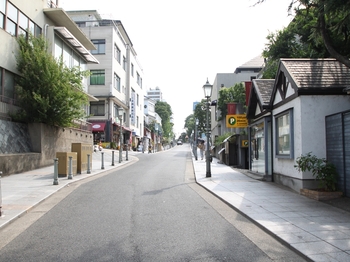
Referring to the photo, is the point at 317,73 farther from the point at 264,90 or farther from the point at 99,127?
the point at 99,127

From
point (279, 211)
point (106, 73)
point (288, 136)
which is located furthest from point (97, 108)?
point (279, 211)

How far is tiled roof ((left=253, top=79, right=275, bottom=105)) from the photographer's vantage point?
1390 cm

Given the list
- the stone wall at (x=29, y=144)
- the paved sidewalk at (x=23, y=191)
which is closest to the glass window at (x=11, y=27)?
the stone wall at (x=29, y=144)

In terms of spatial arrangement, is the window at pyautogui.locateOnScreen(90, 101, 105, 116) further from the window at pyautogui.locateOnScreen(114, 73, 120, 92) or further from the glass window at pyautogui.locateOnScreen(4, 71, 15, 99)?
the glass window at pyautogui.locateOnScreen(4, 71, 15, 99)

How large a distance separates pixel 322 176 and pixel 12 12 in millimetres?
17939

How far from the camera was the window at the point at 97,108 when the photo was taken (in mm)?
41031

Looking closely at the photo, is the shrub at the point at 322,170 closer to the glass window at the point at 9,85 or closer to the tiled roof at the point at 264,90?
the tiled roof at the point at 264,90

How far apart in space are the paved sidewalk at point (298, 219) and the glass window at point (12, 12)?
1506 cm

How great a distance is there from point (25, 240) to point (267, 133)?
35.1 feet

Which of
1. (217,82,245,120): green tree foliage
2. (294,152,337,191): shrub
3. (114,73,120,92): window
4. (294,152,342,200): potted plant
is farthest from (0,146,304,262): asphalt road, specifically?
(114,73,120,92): window

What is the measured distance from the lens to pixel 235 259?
4.67m

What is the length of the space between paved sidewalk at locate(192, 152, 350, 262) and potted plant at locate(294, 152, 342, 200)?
286mm

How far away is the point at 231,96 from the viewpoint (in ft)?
138

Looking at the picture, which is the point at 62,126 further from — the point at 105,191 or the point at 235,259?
the point at 235,259
